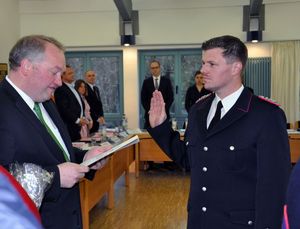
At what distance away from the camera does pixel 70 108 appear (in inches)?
183

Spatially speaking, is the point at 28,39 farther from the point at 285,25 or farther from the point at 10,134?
the point at 285,25

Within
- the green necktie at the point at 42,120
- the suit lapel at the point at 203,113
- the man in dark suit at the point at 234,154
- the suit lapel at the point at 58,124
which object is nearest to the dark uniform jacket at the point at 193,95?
the suit lapel at the point at 203,113

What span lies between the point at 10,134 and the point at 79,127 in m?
3.35

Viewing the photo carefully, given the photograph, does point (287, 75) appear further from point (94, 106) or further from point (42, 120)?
point (42, 120)

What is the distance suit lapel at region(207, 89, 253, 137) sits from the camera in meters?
1.64

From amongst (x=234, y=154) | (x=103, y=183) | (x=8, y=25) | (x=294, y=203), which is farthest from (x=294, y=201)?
(x=8, y=25)

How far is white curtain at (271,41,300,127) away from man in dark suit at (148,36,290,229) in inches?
262

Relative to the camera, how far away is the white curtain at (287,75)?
7867mm

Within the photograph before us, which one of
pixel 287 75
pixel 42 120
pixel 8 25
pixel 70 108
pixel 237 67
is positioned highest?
pixel 8 25

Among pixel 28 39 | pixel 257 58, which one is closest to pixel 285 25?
pixel 257 58

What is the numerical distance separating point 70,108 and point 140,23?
414 cm

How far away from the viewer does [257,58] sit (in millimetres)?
8000

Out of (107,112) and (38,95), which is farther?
(107,112)

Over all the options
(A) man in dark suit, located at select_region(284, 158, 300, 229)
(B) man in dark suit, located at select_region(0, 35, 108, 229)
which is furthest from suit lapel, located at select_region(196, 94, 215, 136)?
(A) man in dark suit, located at select_region(284, 158, 300, 229)
